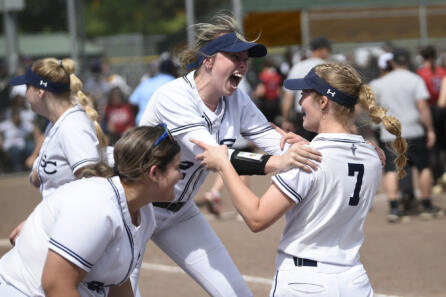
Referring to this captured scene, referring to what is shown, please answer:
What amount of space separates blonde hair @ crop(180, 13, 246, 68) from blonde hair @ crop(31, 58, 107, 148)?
69 centimetres

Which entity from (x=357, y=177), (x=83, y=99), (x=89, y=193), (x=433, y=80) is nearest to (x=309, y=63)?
(x=433, y=80)

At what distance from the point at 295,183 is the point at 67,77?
2077 mm

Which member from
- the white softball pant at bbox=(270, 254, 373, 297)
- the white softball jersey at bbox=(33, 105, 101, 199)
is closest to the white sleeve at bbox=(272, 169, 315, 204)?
the white softball pant at bbox=(270, 254, 373, 297)

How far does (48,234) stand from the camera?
3111 millimetres

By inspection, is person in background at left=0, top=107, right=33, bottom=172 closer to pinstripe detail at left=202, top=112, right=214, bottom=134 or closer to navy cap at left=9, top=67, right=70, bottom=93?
navy cap at left=9, top=67, right=70, bottom=93

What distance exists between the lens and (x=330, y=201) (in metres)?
3.38

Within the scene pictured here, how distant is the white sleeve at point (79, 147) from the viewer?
4.45 m

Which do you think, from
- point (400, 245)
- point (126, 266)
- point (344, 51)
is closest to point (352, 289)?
point (126, 266)

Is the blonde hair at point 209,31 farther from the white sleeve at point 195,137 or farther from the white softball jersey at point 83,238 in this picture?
the white softball jersey at point 83,238

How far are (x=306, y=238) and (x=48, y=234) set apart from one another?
1161mm

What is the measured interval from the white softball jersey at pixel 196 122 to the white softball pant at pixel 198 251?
140 mm

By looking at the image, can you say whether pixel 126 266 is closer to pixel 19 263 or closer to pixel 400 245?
pixel 19 263

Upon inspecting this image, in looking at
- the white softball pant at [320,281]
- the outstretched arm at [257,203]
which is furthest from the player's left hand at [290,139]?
the white softball pant at [320,281]

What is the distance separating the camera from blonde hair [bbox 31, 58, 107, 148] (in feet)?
15.1
